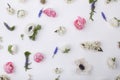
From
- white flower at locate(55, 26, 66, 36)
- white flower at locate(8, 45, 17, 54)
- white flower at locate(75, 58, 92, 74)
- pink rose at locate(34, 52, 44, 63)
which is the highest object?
white flower at locate(55, 26, 66, 36)

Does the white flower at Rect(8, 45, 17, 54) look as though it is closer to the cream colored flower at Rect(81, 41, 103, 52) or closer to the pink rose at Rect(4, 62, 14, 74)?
the pink rose at Rect(4, 62, 14, 74)

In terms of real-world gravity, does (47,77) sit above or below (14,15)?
below

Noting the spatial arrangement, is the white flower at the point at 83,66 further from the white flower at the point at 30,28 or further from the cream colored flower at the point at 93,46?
the white flower at the point at 30,28

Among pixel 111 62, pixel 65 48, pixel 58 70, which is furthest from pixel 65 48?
pixel 111 62

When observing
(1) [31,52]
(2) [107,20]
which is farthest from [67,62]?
(2) [107,20]

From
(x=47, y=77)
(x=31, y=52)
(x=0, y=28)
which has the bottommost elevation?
(x=47, y=77)

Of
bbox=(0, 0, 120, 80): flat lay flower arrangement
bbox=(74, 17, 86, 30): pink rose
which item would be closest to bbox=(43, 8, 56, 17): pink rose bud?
bbox=(0, 0, 120, 80): flat lay flower arrangement

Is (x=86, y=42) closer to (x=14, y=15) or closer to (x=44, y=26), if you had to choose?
→ (x=44, y=26)
